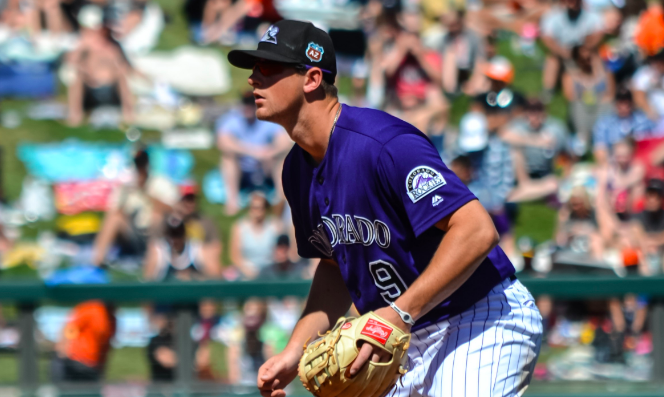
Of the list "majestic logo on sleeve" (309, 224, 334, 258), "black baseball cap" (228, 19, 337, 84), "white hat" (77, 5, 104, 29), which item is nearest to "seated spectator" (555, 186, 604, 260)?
→ "majestic logo on sleeve" (309, 224, 334, 258)

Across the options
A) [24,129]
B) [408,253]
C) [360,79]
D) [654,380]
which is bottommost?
[24,129]

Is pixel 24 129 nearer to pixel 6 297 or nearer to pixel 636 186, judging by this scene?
pixel 6 297

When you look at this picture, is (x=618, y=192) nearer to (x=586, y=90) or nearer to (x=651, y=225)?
(x=651, y=225)

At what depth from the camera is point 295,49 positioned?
2.78 meters

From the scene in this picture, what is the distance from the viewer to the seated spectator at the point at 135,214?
23.5 feet

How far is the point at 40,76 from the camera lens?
9.09m

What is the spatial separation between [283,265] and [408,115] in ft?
7.26

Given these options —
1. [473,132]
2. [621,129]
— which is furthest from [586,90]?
[473,132]

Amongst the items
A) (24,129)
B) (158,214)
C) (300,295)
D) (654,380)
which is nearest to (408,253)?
(300,295)

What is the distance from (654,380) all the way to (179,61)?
6.32 metres

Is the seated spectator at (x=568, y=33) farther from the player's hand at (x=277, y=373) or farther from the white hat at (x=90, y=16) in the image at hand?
the player's hand at (x=277, y=373)

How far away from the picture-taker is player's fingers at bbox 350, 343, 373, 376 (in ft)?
8.14

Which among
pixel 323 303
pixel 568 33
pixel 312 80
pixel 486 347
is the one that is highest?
pixel 312 80

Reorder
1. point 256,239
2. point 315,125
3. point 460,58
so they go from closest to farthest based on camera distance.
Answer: point 315,125 → point 256,239 → point 460,58
